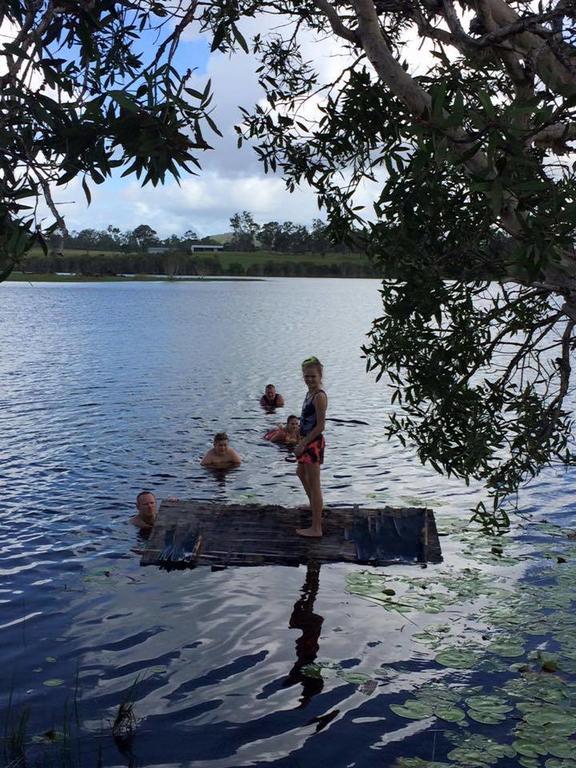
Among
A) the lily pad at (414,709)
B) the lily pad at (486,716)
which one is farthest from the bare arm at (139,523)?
the lily pad at (486,716)

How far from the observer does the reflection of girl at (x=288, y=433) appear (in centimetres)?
2241

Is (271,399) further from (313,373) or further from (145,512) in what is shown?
(313,373)

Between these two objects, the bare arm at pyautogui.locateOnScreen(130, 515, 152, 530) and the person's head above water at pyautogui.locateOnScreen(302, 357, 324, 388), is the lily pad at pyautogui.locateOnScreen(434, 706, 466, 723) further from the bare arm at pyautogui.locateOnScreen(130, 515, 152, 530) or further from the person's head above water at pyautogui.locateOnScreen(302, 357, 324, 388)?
the bare arm at pyautogui.locateOnScreen(130, 515, 152, 530)

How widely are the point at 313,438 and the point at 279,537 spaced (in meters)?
1.68

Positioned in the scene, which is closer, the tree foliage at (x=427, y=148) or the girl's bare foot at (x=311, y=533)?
the tree foliage at (x=427, y=148)

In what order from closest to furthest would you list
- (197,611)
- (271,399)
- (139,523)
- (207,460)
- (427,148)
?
(427,148)
(197,611)
(139,523)
(207,460)
(271,399)

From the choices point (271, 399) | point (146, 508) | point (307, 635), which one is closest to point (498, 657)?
point (307, 635)

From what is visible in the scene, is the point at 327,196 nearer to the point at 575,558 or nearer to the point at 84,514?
the point at 575,558

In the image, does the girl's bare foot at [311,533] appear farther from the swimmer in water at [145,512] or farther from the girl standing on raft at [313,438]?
the swimmer in water at [145,512]

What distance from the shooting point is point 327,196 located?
29.1 feet

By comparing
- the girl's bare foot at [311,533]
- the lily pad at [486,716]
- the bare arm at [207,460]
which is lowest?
the lily pad at [486,716]

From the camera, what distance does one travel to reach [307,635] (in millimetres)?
10148

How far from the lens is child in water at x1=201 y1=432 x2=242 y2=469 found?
1925 cm

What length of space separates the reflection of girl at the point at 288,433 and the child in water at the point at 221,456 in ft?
9.13
